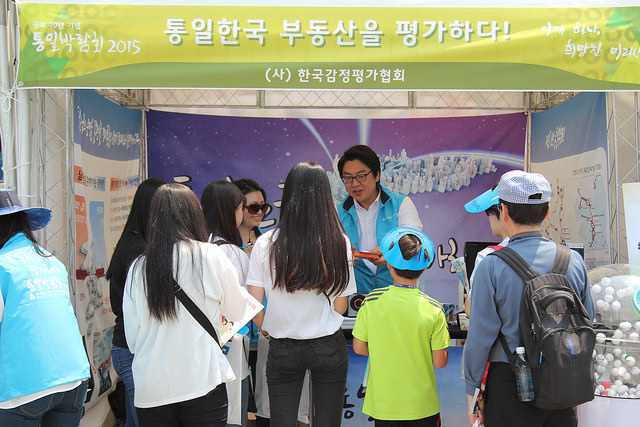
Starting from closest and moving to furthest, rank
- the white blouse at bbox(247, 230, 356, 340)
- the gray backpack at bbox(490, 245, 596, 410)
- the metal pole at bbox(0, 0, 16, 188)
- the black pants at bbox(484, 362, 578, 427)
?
1. the gray backpack at bbox(490, 245, 596, 410)
2. the black pants at bbox(484, 362, 578, 427)
3. the white blouse at bbox(247, 230, 356, 340)
4. the metal pole at bbox(0, 0, 16, 188)

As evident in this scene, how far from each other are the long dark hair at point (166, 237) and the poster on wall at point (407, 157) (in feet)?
9.29

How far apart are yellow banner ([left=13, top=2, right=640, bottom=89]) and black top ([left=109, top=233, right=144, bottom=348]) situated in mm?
803

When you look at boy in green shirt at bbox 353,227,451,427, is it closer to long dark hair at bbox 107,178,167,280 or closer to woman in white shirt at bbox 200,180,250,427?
woman in white shirt at bbox 200,180,250,427

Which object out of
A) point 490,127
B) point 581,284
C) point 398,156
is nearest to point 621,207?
point 490,127

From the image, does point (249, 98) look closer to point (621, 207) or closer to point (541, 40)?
point (541, 40)

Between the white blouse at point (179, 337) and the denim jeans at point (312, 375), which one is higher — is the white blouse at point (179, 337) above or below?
above

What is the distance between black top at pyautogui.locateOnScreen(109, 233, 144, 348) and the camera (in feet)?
7.66

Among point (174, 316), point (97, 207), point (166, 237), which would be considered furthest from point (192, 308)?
point (97, 207)

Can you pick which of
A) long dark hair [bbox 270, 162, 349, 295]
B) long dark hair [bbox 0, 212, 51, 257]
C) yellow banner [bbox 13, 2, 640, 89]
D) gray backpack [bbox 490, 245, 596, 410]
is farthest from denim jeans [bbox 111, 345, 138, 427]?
gray backpack [bbox 490, 245, 596, 410]

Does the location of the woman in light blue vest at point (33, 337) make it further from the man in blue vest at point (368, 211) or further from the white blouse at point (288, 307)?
the man in blue vest at point (368, 211)

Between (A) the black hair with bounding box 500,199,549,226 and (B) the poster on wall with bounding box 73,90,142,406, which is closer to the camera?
(A) the black hair with bounding box 500,199,549,226

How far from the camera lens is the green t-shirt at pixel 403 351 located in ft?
7.41

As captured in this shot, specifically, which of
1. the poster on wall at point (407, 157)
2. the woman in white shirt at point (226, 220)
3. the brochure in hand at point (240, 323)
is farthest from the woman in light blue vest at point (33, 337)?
the poster on wall at point (407, 157)

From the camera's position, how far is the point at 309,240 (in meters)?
2.26
